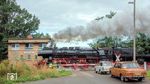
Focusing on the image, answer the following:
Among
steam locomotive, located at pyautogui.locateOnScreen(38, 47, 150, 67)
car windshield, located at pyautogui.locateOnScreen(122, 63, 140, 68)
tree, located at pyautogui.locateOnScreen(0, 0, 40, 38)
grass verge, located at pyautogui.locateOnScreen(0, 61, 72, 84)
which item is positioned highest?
tree, located at pyautogui.locateOnScreen(0, 0, 40, 38)

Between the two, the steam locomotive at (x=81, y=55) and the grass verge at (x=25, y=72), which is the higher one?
the steam locomotive at (x=81, y=55)

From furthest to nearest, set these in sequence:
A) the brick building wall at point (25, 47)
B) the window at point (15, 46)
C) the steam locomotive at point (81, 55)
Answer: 1. the window at point (15, 46)
2. the brick building wall at point (25, 47)
3. the steam locomotive at point (81, 55)

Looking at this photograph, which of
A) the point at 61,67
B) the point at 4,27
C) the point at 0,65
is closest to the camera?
the point at 0,65

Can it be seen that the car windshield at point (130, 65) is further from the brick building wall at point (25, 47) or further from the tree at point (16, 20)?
the tree at point (16, 20)

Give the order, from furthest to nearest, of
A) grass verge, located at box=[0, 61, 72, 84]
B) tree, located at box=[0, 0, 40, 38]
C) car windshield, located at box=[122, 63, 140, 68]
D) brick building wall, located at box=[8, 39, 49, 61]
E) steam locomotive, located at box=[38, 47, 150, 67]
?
tree, located at box=[0, 0, 40, 38] → brick building wall, located at box=[8, 39, 49, 61] → steam locomotive, located at box=[38, 47, 150, 67] → grass verge, located at box=[0, 61, 72, 84] → car windshield, located at box=[122, 63, 140, 68]

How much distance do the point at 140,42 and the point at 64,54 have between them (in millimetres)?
17206

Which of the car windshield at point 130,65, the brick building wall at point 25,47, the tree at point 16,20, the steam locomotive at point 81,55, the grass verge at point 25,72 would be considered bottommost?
the grass verge at point 25,72

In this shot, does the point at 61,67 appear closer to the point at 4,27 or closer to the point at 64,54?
the point at 64,54

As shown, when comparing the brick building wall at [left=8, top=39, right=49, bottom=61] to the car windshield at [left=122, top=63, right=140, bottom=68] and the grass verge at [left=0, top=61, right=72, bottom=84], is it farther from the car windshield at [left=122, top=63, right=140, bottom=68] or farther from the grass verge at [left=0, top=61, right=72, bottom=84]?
the car windshield at [left=122, top=63, right=140, bottom=68]

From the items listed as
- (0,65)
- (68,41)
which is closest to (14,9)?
(68,41)

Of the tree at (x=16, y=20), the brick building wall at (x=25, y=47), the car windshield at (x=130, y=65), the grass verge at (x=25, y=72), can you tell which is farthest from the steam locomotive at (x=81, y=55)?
the tree at (x=16, y=20)

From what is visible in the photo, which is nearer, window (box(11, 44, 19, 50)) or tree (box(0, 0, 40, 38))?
window (box(11, 44, 19, 50))

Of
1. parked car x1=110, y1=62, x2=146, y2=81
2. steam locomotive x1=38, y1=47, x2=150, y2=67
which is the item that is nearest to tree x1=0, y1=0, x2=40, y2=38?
steam locomotive x1=38, y1=47, x2=150, y2=67

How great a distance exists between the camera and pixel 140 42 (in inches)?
2552
